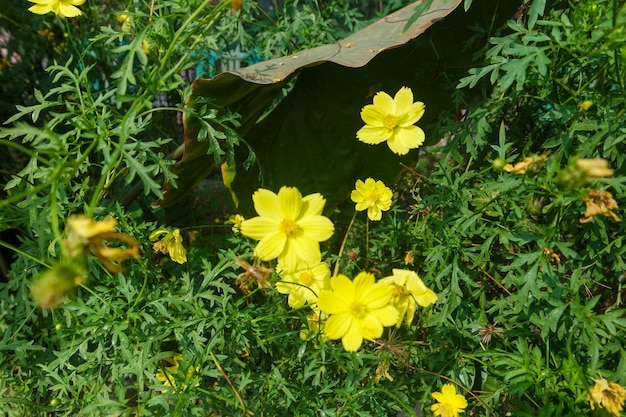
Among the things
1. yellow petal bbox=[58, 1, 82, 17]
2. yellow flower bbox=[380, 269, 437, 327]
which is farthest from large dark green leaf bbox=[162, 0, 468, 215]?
yellow flower bbox=[380, 269, 437, 327]

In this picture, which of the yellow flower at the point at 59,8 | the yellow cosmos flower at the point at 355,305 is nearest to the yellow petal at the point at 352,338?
the yellow cosmos flower at the point at 355,305

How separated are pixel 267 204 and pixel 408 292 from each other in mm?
297

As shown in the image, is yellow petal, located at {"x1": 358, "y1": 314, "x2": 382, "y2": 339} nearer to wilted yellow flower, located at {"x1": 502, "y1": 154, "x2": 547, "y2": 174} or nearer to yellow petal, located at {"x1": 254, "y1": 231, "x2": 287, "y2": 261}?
yellow petal, located at {"x1": 254, "y1": 231, "x2": 287, "y2": 261}

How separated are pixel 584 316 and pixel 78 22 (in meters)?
1.92

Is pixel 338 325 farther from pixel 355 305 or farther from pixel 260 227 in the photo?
pixel 260 227

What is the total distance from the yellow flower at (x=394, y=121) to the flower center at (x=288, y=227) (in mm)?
359

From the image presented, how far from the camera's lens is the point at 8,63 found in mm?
2014

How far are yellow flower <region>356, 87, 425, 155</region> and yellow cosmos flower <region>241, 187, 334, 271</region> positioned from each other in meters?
0.33

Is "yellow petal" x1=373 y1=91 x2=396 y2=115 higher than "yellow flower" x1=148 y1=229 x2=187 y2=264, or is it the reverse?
"yellow petal" x1=373 y1=91 x2=396 y2=115

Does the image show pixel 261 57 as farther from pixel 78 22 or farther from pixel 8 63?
pixel 8 63

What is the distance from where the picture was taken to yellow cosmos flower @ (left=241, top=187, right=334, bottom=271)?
2.82 feet

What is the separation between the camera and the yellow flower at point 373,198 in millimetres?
1264

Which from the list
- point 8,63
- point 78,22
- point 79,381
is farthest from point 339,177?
point 8,63

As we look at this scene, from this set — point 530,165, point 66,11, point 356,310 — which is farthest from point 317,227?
point 66,11
